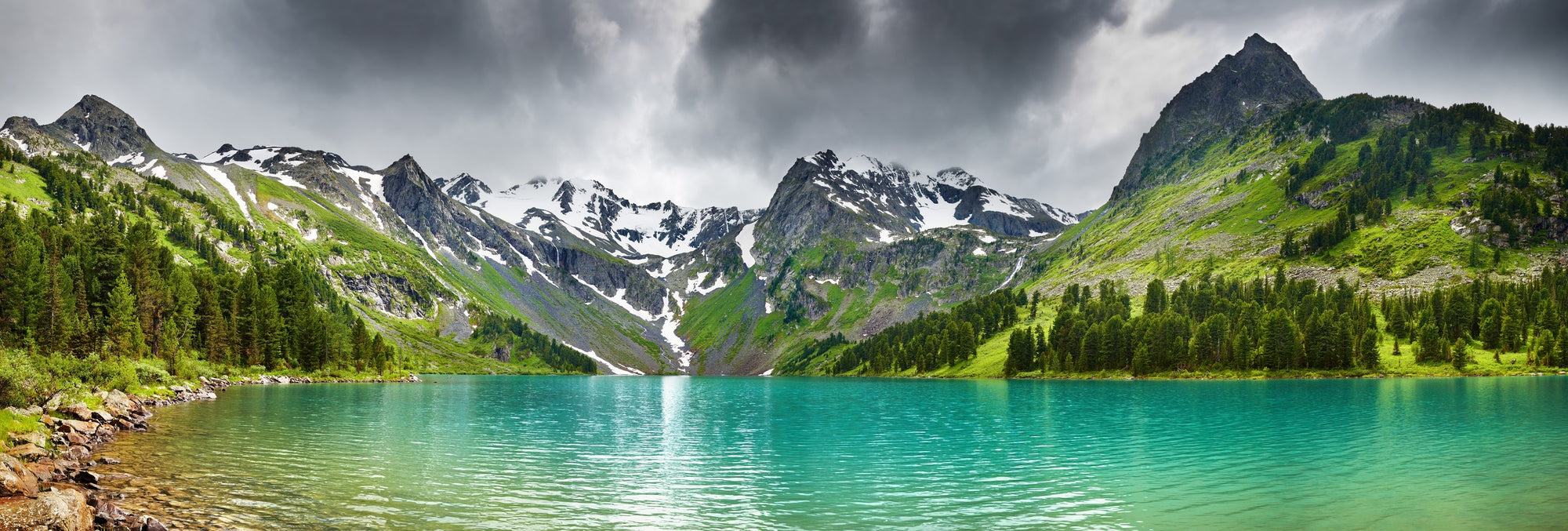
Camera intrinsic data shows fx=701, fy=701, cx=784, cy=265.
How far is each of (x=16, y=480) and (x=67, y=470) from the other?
9.48 metres

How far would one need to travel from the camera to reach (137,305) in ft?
316

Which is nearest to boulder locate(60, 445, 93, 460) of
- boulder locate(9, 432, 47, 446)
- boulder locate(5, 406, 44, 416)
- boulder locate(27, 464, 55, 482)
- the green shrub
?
boulder locate(9, 432, 47, 446)

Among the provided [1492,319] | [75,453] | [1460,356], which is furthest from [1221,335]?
[75,453]

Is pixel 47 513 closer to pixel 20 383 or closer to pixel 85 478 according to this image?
pixel 85 478

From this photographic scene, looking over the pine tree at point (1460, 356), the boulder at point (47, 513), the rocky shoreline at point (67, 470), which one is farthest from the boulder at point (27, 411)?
the pine tree at point (1460, 356)

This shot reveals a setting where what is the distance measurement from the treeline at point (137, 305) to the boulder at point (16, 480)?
4713 centimetres

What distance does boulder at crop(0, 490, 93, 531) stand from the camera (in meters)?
19.7

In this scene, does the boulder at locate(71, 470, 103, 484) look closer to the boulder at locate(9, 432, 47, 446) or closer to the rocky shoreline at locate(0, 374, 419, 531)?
the rocky shoreline at locate(0, 374, 419, 531)

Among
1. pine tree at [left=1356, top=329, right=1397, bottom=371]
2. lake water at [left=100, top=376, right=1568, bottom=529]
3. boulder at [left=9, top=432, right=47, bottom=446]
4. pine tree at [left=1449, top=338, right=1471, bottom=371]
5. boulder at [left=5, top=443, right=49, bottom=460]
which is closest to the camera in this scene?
lake water at [left=100, top=376, right=1568, bottom=529]

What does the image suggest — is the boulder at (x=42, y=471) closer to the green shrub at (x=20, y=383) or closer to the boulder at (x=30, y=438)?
the boulder at (x=30, y=438)

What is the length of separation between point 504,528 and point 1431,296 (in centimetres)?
20521

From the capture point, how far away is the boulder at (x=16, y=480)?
22.5 metres

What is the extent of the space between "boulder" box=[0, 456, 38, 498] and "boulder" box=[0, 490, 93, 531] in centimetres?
115

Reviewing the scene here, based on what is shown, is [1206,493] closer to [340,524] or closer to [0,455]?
[340,524]
